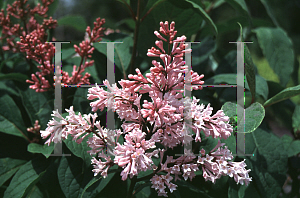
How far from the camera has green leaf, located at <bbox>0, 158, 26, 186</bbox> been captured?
2.93ft

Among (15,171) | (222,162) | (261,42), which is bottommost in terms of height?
(15,171)

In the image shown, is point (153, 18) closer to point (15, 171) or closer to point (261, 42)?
point (261, 42)

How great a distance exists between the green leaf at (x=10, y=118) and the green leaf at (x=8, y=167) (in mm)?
88

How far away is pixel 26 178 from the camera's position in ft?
2.76

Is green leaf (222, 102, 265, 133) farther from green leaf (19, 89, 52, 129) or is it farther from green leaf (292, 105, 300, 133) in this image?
green leaf (19, 89, 52, 129)

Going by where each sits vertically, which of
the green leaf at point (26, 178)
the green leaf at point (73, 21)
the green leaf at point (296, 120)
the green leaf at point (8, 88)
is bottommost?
the green leaf at point (26, 178)

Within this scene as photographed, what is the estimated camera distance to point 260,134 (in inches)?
35.3

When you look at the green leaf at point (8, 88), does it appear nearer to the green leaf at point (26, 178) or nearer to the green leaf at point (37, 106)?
the green leaf at point (37, 106)

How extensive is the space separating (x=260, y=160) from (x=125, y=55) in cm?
59

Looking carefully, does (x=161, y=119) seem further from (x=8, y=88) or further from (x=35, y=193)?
(x=8, y=88)

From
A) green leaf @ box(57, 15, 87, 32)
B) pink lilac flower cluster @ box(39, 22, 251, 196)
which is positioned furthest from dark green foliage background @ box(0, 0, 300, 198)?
pink lilac flower cluster @ box(39, 22, 251, 196)

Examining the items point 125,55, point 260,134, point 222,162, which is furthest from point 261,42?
point 222,162

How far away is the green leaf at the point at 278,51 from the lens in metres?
1.13

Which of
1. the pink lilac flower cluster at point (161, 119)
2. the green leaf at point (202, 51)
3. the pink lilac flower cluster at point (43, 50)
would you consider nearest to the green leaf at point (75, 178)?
the pink lilac flower cluster at point (161, 119)
